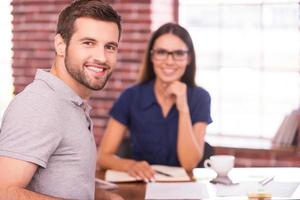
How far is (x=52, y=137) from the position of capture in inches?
53.2

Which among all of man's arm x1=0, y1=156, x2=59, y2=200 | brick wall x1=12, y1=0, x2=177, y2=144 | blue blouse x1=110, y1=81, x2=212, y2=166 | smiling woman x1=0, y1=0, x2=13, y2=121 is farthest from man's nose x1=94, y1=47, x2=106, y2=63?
smiling woman x1=0, y1=0, x2=13, y2=121

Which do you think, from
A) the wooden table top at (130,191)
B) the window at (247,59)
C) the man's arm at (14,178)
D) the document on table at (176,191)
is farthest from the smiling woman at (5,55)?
the man's arm at (14,178)

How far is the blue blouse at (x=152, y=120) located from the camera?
109 inches

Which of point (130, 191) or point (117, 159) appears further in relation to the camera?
point (117, 159)

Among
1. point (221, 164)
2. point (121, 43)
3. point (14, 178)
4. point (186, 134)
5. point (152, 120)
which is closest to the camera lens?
point (14, 178)

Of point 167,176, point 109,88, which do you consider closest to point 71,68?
point 167,176

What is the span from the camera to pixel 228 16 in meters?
3.87

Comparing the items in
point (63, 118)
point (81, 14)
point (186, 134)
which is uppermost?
point (81, 14)

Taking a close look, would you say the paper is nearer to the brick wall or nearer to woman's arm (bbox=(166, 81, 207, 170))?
woman's arm (bbox=(166, 81, 207, 170))

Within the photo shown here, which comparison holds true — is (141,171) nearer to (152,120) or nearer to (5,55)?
(152,120)

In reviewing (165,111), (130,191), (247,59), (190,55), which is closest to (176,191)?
(130,191)

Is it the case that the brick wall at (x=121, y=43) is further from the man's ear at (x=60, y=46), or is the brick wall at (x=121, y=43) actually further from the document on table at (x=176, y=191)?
the man's ear at (x=60, y=46)

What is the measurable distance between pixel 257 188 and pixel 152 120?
88cm

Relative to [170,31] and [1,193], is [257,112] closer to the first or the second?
[170,31]
